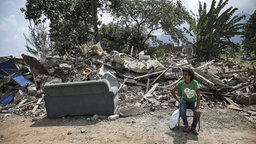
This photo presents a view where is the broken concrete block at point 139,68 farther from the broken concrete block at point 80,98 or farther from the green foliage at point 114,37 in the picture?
the green foliage at point 114,37

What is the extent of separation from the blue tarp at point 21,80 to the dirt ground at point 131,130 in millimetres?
2966

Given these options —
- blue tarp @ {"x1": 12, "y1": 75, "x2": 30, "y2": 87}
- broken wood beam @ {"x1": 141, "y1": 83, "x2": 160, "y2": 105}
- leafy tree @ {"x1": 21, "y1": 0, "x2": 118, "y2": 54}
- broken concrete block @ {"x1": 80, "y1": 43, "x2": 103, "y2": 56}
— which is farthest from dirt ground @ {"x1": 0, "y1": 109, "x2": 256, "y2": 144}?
leafy tree @ {"x1": 21, "y1": 0, "x2": 118, "y2": 54}

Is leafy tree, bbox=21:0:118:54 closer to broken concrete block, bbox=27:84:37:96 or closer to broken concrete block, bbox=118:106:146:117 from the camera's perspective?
broken concrete block, bbox=27:84:37:96

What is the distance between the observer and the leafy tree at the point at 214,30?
14930 millimetres

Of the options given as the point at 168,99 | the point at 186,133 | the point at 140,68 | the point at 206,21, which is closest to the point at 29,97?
the point at 140,68

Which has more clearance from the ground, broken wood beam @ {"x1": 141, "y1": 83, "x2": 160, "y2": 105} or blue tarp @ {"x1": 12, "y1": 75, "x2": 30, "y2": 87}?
blue tarp @ {"x1": 12, "y1": 75, "x2": 30, "y2": 87}

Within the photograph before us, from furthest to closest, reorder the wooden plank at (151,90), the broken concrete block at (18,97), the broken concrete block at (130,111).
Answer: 1. the broken concrete block at (18,97)
2. the wooden plank at (151,90)
3. the broken concrete block at (130,111)

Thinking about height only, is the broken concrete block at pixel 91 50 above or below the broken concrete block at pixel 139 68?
above

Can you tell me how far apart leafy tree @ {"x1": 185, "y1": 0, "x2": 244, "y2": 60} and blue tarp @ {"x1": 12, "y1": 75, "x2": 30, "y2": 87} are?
33.4 feet

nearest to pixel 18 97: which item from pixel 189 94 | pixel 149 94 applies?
pixel 149 94

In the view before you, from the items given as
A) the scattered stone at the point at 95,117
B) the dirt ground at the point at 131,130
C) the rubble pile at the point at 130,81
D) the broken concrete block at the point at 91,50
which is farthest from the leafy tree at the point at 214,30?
the scattered stone at the point at 95,117

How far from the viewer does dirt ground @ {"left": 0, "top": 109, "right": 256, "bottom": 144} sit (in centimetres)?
509

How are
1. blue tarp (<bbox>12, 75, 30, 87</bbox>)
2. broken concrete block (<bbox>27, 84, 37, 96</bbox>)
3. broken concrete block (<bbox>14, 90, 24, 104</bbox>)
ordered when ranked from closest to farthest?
1. broken concrete block (<bbox>14, 90, 24, 104</bbox>)
2. broken concrete block (<bbox>27, 84, 37, 96</bbox>)
3. blue tarp (<bbox>12, 75, 30, 87</bbox>)

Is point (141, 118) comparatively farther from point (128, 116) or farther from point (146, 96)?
point (146, 96)
